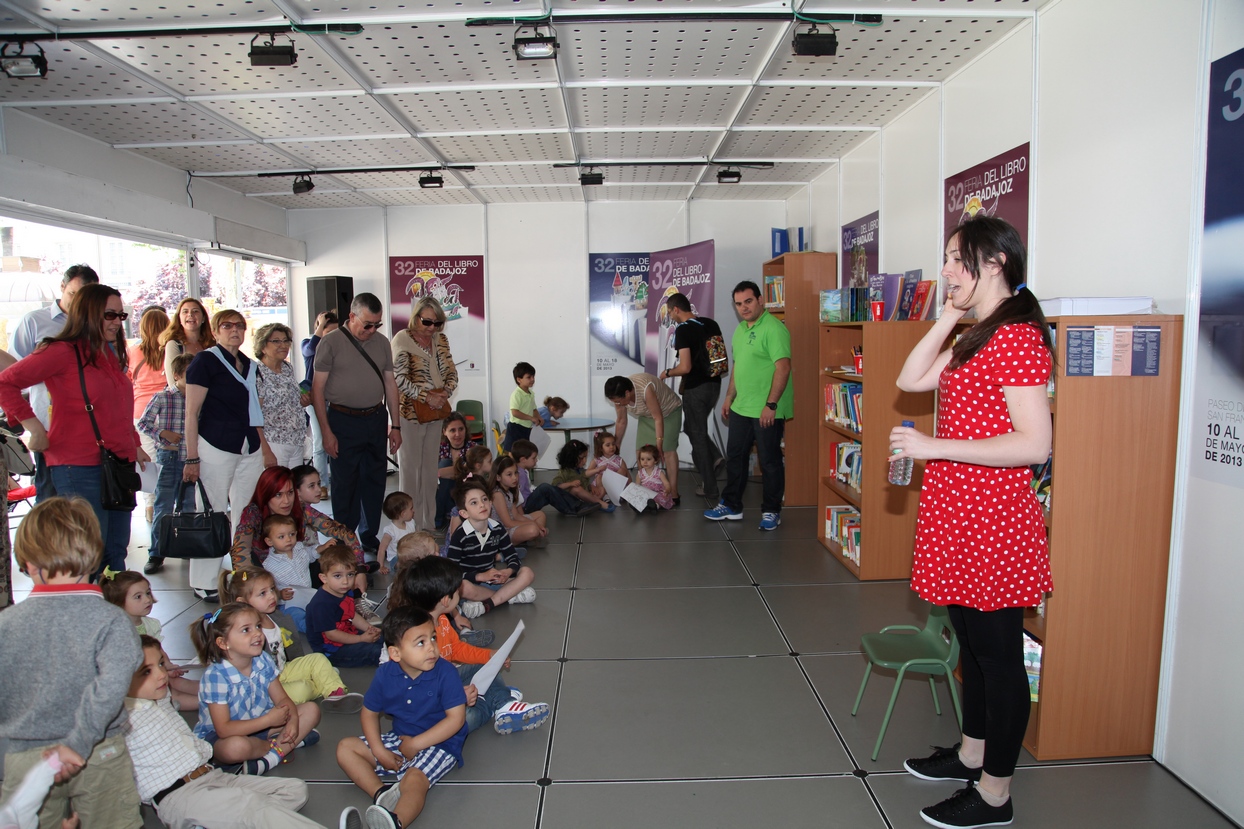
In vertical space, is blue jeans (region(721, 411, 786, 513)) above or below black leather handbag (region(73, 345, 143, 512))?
below

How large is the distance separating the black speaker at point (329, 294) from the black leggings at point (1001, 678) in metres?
7.47

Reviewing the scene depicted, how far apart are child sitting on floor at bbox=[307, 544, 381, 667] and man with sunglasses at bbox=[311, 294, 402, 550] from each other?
4.93 ft

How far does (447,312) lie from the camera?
8594 mm

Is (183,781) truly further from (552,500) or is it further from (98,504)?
(552,500)

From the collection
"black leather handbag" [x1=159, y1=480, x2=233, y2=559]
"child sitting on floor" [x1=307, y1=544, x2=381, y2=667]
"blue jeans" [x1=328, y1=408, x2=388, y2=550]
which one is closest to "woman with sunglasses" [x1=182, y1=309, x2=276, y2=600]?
"black leather handbag" [x1=159, y1=480, x2=233, y2=559]

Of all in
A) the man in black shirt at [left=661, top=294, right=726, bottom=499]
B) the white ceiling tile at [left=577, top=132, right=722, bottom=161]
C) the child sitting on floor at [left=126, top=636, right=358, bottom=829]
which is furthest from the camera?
the man in black shirt at [left=661, top=294, right=726, bottom=499]

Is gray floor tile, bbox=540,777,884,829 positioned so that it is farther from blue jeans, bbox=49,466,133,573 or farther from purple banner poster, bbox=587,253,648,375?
purple banner poster, bbox=587,253,648,375

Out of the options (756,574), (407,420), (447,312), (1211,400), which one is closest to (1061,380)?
(1211,400)

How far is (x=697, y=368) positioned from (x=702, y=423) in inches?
19.9

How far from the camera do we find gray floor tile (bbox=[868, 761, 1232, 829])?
7.55 ft

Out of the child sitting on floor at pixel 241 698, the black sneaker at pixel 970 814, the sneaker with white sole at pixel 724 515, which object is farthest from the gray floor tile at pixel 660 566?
the black sneaker at pixel 970 814

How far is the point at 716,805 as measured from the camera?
7.95 feet

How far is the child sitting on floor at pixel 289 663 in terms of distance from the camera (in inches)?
118

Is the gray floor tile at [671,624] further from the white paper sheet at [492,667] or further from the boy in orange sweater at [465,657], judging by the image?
the white paper sheet at [492,667]
